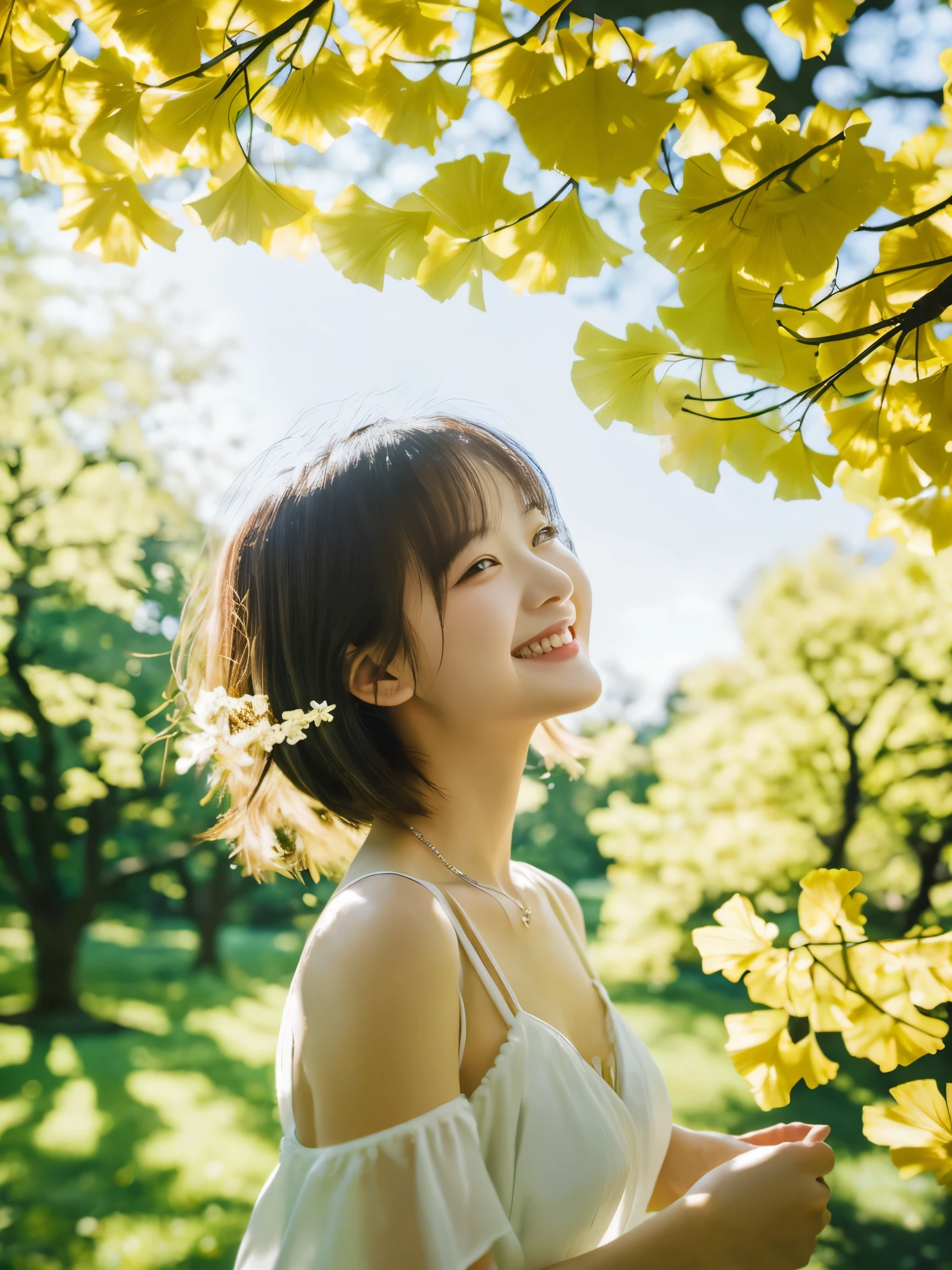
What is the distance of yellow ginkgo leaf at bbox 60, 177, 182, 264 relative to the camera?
0.69 metres

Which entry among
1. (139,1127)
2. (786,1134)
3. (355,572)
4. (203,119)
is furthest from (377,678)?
(139,1127)

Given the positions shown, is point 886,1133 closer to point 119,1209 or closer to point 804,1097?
point 119,1209

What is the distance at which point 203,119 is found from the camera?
632 millimetres

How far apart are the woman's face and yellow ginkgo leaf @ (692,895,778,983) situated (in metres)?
0.28

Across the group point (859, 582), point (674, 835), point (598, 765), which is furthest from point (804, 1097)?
point (859, 582)

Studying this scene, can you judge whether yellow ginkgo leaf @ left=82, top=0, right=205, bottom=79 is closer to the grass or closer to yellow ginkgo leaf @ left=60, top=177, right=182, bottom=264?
yellow ginkgo leaf @ left=60, top=177, right=182, bottom=264

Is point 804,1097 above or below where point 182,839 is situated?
below

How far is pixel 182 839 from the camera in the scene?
7898 millimetres

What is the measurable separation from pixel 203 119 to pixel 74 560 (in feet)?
17.7

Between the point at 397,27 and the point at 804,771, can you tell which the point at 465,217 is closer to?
the point at 397,27

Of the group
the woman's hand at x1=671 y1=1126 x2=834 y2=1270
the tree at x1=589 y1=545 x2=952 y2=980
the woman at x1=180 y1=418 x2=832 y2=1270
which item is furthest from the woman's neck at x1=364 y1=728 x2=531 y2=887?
the tree at x1=589 y1=545 x2=952 y2=980

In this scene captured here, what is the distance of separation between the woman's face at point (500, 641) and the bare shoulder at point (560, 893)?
35cm

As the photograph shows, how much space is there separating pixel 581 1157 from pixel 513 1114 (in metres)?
0.09

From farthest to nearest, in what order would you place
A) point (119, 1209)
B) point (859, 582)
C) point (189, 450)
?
point (189, 450), point (859, 582), point (119, 1209)
